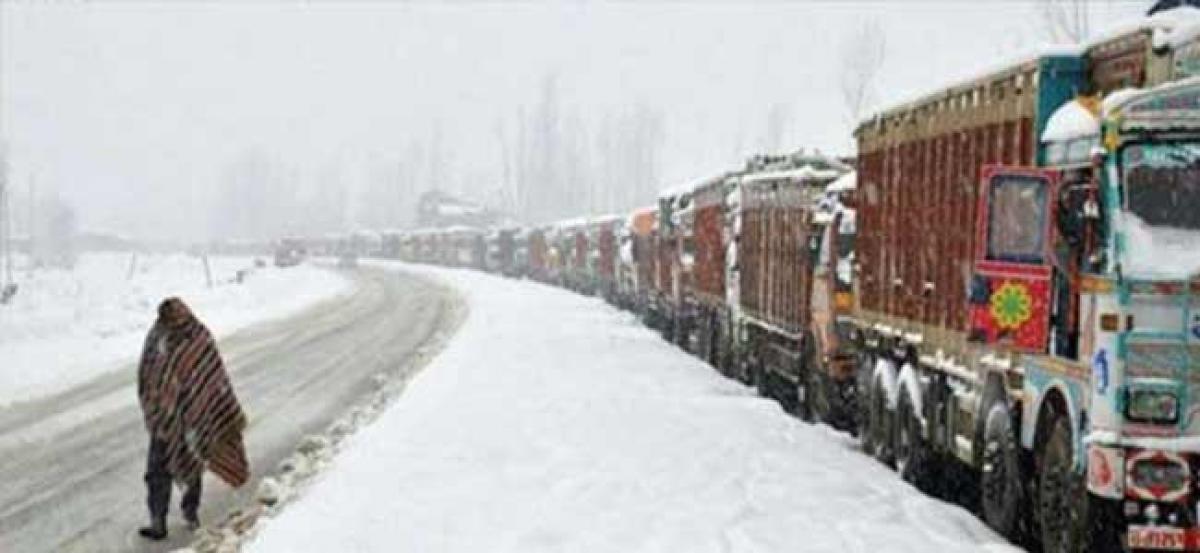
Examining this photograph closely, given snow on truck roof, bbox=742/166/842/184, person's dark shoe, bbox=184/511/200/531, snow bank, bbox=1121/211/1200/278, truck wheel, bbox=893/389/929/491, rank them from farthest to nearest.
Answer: snow on truck roof, bbox=742/166/842/184 < truck wheel, bbox=893/389/929/491 < person's dark shoe, bbox=184/511/200/531 < snow bank, bbox=1121/211/1200/278

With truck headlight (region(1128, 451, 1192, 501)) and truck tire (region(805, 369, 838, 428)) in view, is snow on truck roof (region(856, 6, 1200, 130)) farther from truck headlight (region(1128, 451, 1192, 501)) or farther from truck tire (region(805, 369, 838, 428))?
truck tire (region(805, 369, 838, 428))

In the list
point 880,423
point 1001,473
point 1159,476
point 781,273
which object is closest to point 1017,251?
point 1159,476

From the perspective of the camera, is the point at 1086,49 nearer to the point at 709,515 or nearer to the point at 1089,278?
the point at 1089,278

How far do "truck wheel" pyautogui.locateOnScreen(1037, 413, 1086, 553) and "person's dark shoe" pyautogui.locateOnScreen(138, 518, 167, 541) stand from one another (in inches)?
260

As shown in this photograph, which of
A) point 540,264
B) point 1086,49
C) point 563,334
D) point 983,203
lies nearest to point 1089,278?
point 983,203

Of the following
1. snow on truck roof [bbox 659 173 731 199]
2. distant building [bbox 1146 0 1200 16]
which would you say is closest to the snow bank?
distant building [bbox 1146 0 1200 16]

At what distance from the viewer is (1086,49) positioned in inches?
474

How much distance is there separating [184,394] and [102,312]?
40.6 meters

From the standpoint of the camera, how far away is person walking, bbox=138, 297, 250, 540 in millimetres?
14047

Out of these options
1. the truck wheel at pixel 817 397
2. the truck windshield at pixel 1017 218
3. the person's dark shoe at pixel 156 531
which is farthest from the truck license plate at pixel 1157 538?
the truck wheel at pixel 817 397

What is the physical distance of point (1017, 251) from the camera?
1147 centimetres

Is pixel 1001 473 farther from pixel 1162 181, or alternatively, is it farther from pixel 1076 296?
pixel 1162 181

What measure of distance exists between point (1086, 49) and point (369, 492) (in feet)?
21.0

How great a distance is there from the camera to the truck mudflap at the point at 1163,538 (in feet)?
33.9
